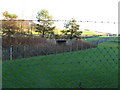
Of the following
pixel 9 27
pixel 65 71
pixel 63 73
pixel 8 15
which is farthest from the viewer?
pixel 8 15

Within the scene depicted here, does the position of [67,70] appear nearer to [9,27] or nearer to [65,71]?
[65,71]

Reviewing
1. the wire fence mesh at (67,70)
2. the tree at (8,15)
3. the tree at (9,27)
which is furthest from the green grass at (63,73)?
the tree at (8,15)

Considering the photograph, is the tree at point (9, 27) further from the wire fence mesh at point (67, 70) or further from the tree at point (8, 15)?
the wire fence mesh at point (67, 70)

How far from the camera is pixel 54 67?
2.37m

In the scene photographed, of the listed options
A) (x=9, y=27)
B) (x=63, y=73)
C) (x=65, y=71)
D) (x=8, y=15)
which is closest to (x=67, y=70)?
(x=65, y=71)

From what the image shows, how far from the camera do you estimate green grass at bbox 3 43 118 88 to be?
178 centimetres

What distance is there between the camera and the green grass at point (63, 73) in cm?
178

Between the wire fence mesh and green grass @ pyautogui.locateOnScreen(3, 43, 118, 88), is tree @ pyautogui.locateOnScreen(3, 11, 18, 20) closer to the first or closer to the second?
the wire fence mesh

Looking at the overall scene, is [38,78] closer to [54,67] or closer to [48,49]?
[54,67]

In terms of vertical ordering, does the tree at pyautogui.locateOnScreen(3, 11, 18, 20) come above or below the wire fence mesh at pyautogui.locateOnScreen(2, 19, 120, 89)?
above

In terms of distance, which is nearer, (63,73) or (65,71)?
(63,73)

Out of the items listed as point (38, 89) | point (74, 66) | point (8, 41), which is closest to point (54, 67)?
point (74, 66)

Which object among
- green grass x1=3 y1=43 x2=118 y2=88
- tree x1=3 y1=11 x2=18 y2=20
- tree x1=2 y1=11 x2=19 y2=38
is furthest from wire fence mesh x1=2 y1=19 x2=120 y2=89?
tree x1=3 y1=11 x2=18 y2=20

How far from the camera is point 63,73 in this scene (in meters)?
2.16
